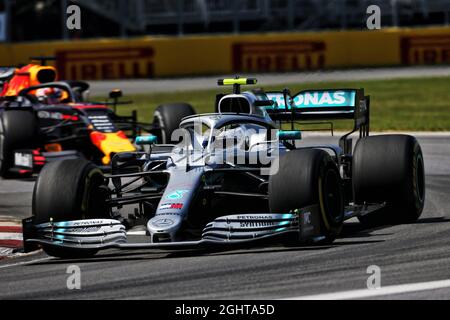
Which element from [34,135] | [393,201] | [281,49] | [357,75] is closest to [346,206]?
[393,201]

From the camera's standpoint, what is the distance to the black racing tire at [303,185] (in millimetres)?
9797

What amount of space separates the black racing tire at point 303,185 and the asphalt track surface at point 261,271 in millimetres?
286

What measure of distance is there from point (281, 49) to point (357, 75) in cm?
336

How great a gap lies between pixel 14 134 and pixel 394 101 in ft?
44.6

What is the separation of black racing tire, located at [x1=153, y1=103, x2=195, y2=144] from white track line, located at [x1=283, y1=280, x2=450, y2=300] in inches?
384

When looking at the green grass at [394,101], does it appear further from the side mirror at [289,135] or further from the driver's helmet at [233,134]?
the side mirror at [289,135]

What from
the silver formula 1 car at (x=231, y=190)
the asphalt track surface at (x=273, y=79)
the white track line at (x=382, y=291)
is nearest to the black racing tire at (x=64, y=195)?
the silver formula 1 car at (x=231, y=190)

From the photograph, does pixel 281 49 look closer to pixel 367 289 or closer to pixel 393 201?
pixel 393 201

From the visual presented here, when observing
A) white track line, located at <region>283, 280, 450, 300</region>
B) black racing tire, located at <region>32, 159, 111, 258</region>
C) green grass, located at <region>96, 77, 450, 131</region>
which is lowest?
green grass, located at <region>96, 77, 450, 131</region>

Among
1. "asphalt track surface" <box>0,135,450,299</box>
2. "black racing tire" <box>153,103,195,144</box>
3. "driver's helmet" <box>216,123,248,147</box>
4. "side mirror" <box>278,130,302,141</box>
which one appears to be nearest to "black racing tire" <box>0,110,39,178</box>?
"black racing tire" <box>153,103,195,144</box>

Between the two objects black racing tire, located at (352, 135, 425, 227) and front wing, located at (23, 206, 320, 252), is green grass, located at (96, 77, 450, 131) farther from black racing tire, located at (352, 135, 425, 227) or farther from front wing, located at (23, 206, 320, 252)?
front wing, located at (23, 206, 320, 252)

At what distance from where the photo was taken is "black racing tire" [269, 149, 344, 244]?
32.1 feet

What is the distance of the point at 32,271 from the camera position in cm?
963

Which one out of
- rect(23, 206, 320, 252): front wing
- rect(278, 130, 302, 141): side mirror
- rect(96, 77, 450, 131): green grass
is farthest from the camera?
rect(96, 77, 450, 131): green grass
